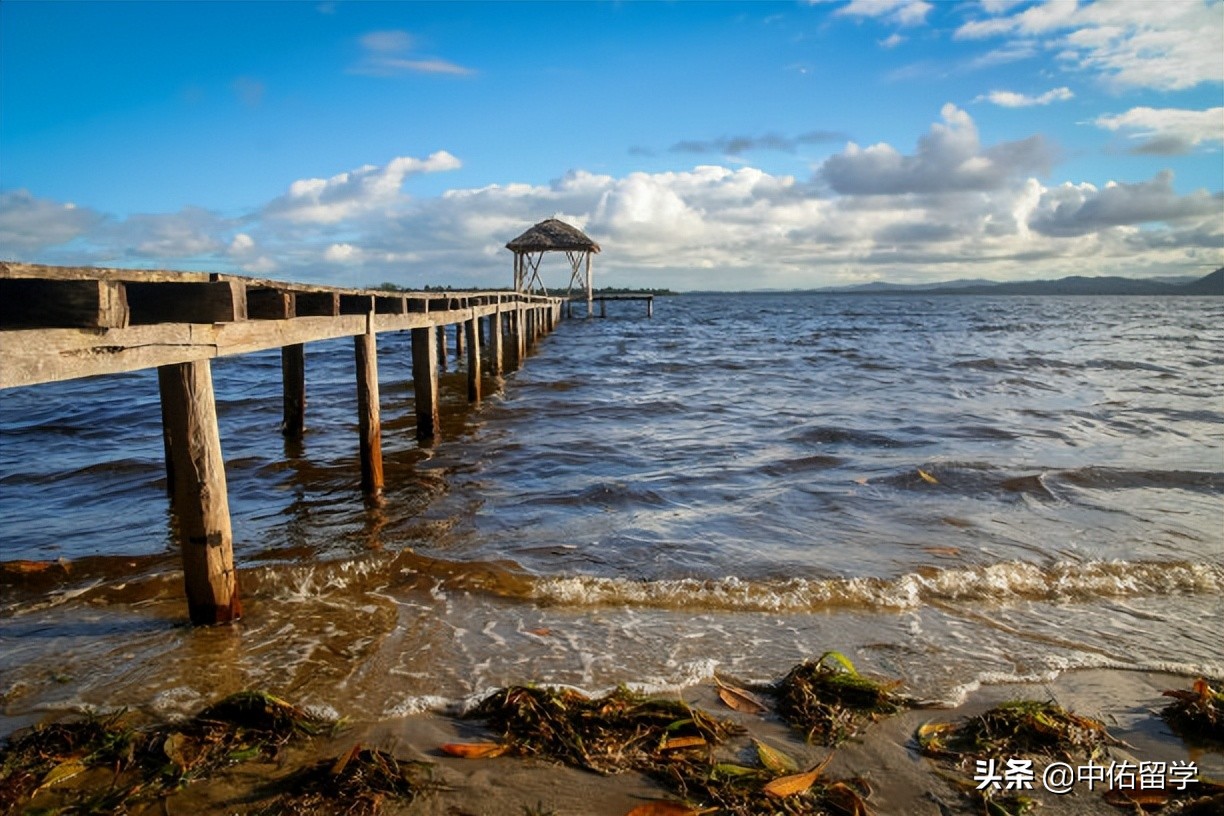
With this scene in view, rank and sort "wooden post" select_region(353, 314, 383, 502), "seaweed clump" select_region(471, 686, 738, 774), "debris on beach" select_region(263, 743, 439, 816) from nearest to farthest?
1. "debris on beach" select_region(263, 743, 439, 816)
2. "seaweed clump" select_region(471, 686, 738, 774)
3. "wooden post" select_region(353, 314, 383, 502)

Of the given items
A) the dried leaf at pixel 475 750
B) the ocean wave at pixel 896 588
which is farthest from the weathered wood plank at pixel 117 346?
the ocean wave at pixel 896 588

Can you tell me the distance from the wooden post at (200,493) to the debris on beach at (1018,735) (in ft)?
15.1

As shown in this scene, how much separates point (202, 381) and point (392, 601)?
7.37 ft

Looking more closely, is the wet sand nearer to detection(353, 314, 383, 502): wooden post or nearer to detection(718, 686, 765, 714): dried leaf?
detection(718, 686, 765, 714): dried leaf

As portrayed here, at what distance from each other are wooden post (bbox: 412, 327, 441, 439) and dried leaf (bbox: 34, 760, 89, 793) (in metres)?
8.74

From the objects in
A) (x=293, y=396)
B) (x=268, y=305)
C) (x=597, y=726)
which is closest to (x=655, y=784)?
(x=597, y=726)

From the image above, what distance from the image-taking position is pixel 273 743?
365 cm

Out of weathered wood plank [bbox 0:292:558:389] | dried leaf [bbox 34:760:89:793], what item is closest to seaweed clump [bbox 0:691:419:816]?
dried leaf [bbox 34:760:89:793]

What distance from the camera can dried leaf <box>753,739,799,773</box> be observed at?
3.50m

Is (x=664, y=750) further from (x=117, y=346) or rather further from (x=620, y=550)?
(x=620, y=550)

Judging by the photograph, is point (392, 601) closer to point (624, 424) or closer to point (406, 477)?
point (406, 477)

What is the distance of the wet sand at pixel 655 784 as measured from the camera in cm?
326

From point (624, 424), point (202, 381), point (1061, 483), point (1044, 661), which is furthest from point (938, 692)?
point (624, 424)

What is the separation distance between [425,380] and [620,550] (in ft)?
20.1
